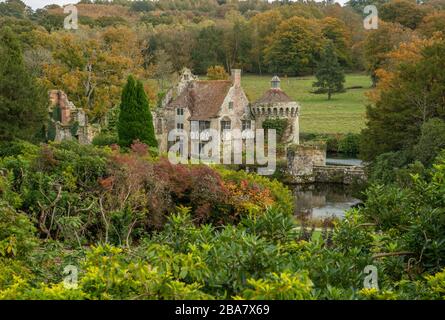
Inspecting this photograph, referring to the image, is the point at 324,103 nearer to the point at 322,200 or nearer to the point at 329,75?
the point at 329,75

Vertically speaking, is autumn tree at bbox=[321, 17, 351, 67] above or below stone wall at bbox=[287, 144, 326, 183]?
above

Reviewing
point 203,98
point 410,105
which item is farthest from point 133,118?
point 410,105

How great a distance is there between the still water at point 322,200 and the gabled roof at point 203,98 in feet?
27.2

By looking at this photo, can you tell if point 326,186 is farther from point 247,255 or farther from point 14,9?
point 14,9

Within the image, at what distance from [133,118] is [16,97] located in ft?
19.1

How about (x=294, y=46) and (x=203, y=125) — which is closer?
(x=203, y=125)

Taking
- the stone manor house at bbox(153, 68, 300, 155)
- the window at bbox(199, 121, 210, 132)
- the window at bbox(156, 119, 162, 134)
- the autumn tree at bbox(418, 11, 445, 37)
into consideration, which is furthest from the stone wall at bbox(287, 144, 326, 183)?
the autumn tree at bbox(418, 11, 445, 37)

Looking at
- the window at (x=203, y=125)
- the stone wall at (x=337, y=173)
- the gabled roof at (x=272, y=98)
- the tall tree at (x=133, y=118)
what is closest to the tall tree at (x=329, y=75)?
the gabled roof at (x=272, y=98)

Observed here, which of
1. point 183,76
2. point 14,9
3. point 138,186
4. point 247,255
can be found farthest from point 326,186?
point 14,9

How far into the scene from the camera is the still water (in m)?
33.2

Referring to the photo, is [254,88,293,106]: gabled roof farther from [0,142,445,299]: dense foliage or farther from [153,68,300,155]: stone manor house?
[0,142,445,299]: dense foliage

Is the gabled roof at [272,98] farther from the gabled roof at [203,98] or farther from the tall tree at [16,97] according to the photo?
the tall tree at [16,97]

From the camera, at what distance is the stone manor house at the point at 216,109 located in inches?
1847

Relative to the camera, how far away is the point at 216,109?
1844 inches
